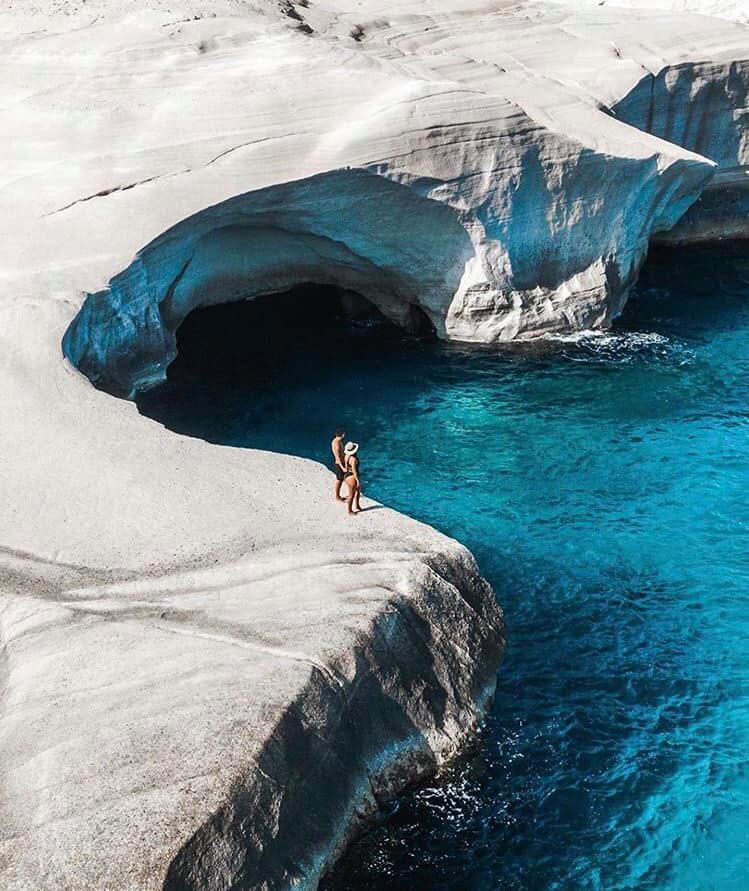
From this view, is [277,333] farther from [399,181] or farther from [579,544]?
[579,544]

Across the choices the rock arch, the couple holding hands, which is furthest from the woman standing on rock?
the rock arch

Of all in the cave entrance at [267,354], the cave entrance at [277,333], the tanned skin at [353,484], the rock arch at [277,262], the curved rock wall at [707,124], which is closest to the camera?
the tanned skin at [353,484]

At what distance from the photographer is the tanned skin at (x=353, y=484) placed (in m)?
15.6

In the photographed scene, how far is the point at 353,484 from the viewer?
15594 mm

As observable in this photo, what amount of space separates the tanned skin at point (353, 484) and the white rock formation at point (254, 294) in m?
0.26

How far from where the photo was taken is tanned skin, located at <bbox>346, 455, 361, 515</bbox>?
15.6 metres

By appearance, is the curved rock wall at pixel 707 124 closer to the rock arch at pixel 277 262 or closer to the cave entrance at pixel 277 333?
the rock arch at pixel 277 262

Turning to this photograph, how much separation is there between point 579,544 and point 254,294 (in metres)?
12.9

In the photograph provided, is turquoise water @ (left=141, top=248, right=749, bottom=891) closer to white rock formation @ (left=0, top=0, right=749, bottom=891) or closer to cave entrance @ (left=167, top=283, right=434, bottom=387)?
cave entrance @ (left=167, top=283, right=434, bottom=387)

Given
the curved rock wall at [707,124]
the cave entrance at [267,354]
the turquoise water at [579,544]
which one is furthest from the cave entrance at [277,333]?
the curved rock wall at [707,124]

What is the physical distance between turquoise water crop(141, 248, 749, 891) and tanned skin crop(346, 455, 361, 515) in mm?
3392

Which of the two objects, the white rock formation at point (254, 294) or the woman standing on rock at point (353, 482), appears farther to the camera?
the woman standing on rock at point (353, 482)

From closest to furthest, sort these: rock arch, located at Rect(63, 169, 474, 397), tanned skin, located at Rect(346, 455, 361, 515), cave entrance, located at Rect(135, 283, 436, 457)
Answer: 1. tanned skin, located at Rect(346, 455, 361, 515)
2. rock arch, located at Rect(63, 169, 474, 397)
3. cave entrance, located at Rect(135, 283, 436, 457)

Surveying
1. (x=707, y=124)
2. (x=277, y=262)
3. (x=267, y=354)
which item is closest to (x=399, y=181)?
(x=277, y=262)
